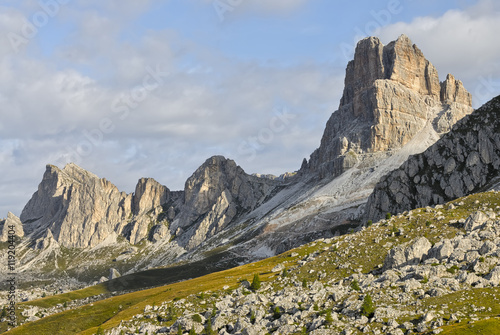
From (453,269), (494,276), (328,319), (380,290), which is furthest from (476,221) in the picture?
(328,319)

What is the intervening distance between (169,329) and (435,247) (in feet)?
167

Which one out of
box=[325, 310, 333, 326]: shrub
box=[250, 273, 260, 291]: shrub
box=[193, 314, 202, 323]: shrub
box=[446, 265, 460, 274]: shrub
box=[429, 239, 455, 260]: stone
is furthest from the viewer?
box=[250, 273, 260, 291]: shrub

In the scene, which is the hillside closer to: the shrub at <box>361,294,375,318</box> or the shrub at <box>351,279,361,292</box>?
the shrub at <box>351,279,361,292</box>

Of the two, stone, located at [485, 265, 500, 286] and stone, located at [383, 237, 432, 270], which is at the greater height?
stone, located at [383, 237, 432, 270]

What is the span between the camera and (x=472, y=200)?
12169 cm

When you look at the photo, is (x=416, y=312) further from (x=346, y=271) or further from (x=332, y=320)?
(x=346, y=271)

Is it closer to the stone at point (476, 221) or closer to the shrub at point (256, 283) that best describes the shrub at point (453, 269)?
the stone at point (476, 221)

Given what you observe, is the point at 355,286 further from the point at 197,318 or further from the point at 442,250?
the point at 197,318

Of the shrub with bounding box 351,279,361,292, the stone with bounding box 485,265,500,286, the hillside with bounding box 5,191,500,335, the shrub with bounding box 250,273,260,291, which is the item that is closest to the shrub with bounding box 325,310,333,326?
the hillside with bounding box 5,191,500,335

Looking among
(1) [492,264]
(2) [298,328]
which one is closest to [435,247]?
(1) [492,264]

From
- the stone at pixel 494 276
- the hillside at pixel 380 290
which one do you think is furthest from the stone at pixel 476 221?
the stone at pixel 494 276

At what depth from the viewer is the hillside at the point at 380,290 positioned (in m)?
63.2

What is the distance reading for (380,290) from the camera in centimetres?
7381

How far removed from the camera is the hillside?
63.2 m
